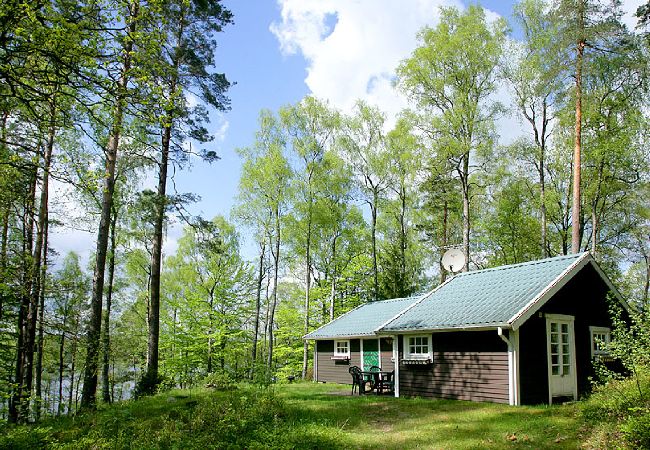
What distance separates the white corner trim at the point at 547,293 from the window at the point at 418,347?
10.9 feet

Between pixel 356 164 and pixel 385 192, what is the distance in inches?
96.0

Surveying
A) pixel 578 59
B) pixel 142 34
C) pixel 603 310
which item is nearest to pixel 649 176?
pixel 578 59

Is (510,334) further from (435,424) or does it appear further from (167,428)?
(167,428)

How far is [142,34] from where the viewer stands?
6.36 m

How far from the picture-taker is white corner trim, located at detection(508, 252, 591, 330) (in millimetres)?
11461

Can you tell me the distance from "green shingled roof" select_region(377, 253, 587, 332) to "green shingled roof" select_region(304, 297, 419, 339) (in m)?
2.79

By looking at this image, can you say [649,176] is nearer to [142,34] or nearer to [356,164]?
[356,164]

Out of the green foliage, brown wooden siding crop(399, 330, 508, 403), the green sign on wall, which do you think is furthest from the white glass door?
the green sign on wall

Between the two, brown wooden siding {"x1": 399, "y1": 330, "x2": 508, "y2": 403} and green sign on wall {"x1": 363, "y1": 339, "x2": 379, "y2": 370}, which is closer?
brown wooden siding {"x1": 399, "y1": 330, "x2": 508, "y2": 403}

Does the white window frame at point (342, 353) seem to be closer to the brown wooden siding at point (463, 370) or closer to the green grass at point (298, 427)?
the brown wooden siding at point (463, 370)

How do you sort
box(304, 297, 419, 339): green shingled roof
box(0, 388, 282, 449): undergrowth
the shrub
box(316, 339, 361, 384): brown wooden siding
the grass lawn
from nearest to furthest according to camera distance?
box(0, 388, 282, 449): undergrowth
the grass lawn
the shrub
box(304, 297, 419, 339): green shingled roof
box(316, 339, 361, 384): brown wooden siding

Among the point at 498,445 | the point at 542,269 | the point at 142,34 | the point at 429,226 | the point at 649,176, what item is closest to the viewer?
the point at 142,34

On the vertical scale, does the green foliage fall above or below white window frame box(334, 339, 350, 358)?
above

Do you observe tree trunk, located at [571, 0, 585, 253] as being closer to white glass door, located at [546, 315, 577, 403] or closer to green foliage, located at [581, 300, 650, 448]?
white glass door, located at [546, 315, 577, 403]
